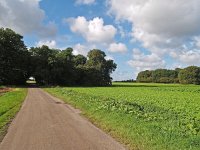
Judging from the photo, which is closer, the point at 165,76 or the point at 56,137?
the point at 56,137

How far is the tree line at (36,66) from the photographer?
93.1m

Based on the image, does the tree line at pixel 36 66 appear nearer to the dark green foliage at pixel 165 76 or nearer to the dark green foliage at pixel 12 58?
the dark green foliage at pixel 12 58

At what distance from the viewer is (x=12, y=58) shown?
311 feet

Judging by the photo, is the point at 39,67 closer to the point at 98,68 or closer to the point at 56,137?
the point at 98,68

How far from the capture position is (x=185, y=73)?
526 feet

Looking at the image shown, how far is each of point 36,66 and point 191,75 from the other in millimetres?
85751

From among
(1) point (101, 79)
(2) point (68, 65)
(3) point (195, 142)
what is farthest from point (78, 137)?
(1) point (101, 79)

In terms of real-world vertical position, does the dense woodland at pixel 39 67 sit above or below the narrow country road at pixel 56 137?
above

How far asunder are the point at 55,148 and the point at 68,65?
93.1 metres

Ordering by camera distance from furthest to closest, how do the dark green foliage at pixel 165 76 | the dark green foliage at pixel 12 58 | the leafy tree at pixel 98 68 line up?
1. the dark green foliage at pixel 165 76
2. the leafy tree at pixel 98 68
3. the dark green foliage at pixel 12 58

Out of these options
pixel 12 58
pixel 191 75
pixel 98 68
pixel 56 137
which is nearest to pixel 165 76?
pixel 191 75

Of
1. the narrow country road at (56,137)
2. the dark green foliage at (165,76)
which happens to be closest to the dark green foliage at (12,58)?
the narrow country road at (56,137)

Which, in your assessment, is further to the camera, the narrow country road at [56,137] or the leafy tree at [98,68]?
the leafy tree at [98,68]

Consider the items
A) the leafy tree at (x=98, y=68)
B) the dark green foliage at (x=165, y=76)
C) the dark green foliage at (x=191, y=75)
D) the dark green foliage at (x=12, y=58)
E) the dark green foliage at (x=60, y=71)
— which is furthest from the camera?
the dark green foliage at (x=165, y=76)
